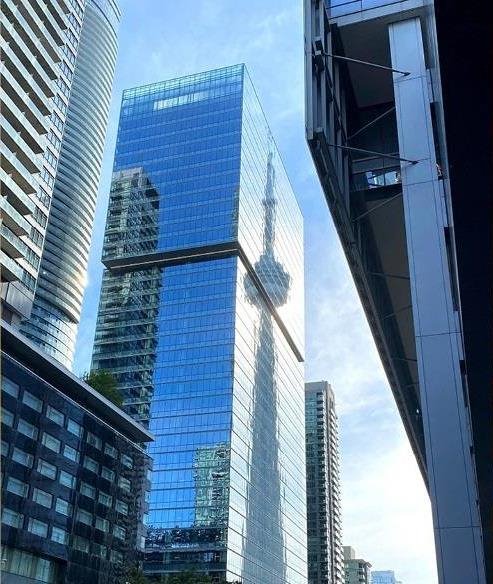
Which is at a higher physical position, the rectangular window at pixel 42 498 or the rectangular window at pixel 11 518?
the rectangular window at pixel 42 498

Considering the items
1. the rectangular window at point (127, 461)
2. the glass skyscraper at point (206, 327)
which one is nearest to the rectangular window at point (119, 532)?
the rectangular window at point (127, 461)

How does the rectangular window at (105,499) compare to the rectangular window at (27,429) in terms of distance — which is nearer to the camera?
the rectangular window at (27,429)

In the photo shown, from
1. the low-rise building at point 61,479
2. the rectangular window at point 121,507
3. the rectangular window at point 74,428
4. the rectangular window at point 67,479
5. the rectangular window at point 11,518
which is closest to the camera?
the rectangular window at point 11,518

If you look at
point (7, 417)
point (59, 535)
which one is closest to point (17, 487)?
point (7, 417)

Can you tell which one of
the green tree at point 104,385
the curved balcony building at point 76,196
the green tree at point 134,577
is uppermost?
the curved balcony building at point 76,196

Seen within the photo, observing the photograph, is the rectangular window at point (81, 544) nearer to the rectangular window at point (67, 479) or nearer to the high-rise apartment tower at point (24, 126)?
the rectangular window at point (67, 479)

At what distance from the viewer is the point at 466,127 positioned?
25.5 feet

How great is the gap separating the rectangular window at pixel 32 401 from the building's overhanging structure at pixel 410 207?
130 ft

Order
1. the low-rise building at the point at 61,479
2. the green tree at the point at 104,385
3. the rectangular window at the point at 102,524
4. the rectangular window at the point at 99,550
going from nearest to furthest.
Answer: the low-rise building at the point at 61,479 < the rectangular window at the point at 99,550 < the rectangular window at the point at 102,524 < the green tree at the point at 104,385

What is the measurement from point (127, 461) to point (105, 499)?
24.1 ft

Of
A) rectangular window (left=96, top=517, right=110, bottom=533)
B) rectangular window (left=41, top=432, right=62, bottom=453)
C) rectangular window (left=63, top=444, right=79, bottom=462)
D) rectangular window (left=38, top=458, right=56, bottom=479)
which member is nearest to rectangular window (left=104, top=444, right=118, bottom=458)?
rectangular window (left=63, top=444, right=79, bottom=462)

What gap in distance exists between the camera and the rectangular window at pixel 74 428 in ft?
224

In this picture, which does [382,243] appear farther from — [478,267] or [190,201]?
[190,201]

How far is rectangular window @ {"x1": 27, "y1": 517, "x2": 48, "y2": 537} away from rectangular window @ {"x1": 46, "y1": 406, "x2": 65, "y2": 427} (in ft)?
31.4
